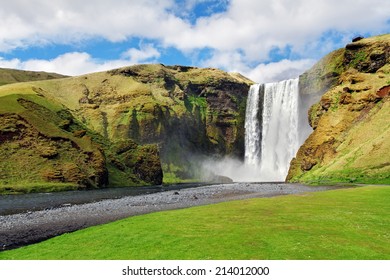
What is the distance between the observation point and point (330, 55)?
5157 inches

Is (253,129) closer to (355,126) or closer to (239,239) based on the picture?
(355,126)

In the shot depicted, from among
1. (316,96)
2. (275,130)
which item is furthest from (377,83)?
(275,130)

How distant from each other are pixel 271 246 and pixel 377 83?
84581mm

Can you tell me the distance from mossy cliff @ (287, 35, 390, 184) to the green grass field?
43007 mm

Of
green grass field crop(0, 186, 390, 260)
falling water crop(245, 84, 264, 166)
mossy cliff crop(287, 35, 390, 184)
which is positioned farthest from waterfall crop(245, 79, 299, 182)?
green grass field crop(0, 186, 390, 260)

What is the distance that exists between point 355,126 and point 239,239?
75.8 meters

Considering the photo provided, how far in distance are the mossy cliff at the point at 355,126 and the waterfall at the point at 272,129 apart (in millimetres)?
23529

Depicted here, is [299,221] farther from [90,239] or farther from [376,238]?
[90,239]

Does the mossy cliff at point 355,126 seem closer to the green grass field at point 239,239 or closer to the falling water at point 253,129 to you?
the green grass field at point 239,239

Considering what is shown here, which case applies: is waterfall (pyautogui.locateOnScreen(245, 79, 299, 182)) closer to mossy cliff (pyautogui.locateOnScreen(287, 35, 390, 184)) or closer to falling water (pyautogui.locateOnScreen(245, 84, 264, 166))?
falling water (pyautogui.locateOnScreen(245, 84, 264, 166))

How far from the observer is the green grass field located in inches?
596

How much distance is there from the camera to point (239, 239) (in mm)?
17422

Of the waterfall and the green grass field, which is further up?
the waterfall

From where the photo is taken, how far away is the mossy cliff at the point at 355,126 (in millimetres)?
67125
